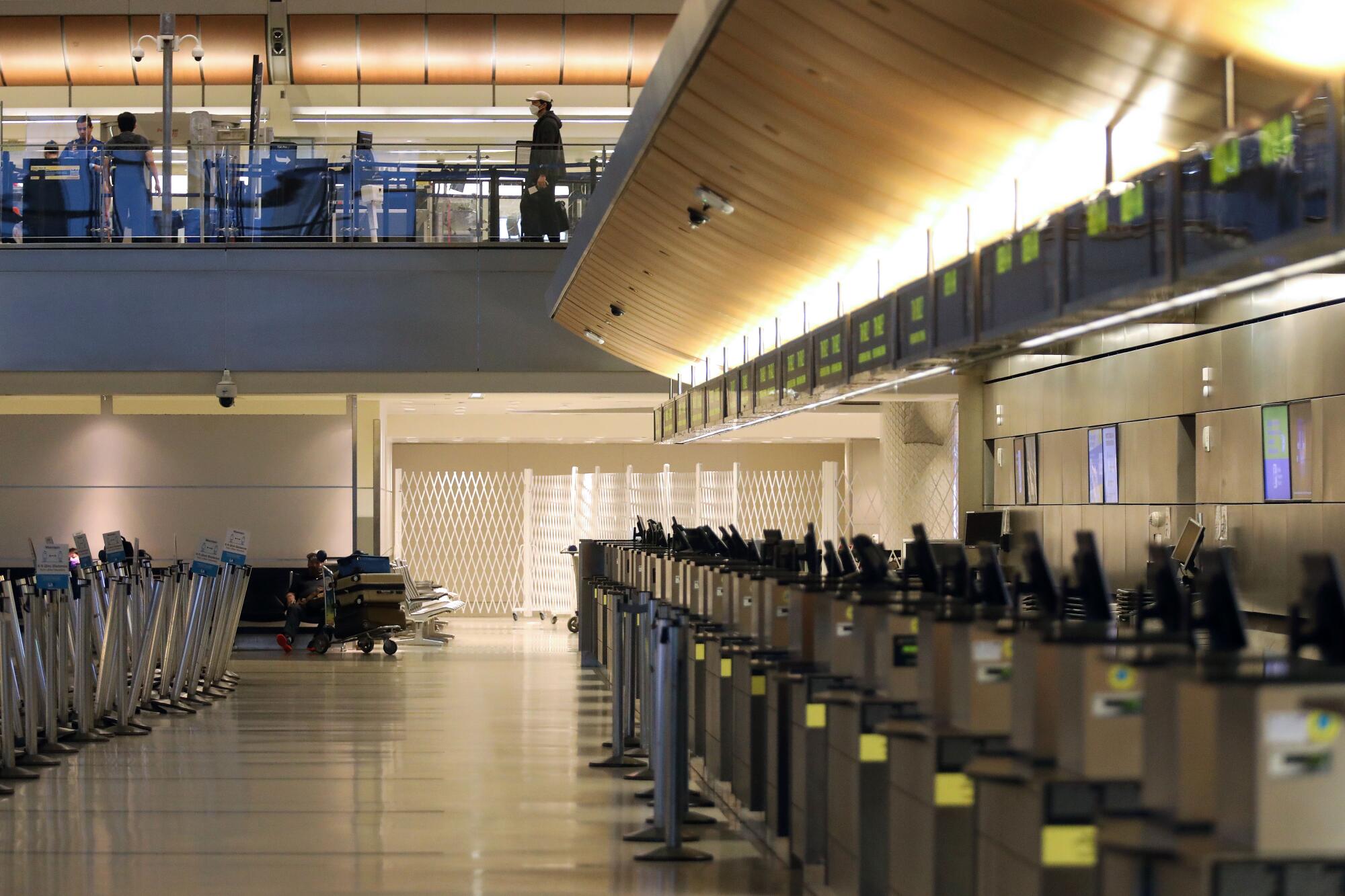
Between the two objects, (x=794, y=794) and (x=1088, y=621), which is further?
(x=794, y=794)

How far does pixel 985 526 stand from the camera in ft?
40.0

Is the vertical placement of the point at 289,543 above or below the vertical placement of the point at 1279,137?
below

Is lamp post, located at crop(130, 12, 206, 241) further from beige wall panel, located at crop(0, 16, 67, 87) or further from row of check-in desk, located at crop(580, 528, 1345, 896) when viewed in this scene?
row of check-in desk, located at crop(580, 528, 1345, 896)

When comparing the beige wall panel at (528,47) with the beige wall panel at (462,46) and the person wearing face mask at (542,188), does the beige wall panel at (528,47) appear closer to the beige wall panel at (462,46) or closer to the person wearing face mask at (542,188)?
the beige wall panel at (462,46)

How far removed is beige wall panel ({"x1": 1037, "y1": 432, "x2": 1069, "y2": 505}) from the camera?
11250 millimetres

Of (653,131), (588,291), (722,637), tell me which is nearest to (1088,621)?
(722,637)

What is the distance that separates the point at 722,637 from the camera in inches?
236

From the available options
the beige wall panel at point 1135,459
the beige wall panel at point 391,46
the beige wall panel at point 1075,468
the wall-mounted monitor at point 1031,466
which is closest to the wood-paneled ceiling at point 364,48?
the beige wall panel at point 391,46

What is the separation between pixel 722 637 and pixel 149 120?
11.6m

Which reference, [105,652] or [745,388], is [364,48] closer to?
[745,388]

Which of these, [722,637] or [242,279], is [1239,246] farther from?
[242,279]

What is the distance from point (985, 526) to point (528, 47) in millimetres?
9040

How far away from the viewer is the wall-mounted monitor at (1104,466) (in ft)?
33.6

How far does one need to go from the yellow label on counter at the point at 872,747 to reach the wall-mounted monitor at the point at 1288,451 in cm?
435
